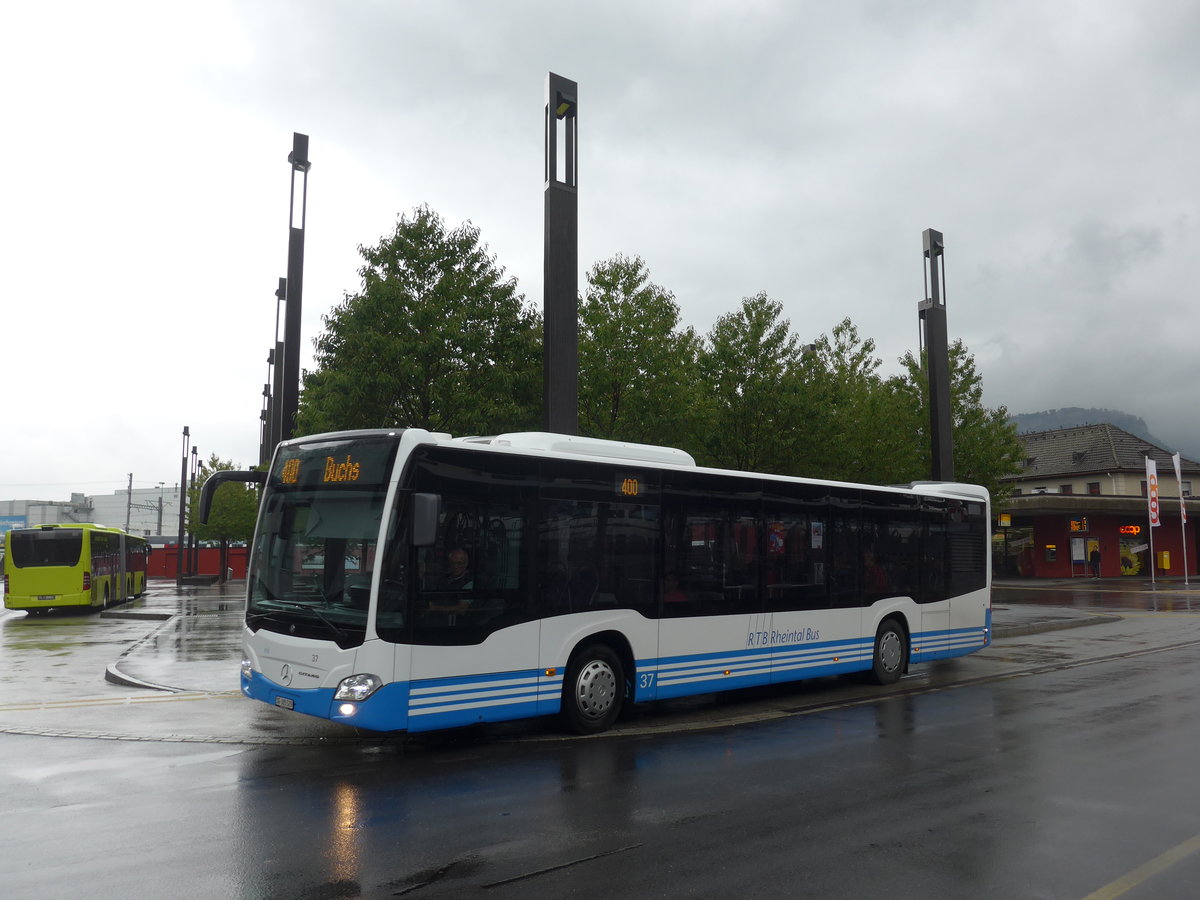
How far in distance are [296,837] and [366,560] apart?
260 centimetres

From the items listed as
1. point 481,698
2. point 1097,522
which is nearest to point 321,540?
point 481,698

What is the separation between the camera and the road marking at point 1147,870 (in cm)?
501

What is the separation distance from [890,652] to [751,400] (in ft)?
35.3

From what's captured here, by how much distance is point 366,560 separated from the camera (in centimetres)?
806

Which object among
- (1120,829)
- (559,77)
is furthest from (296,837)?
(559,77)

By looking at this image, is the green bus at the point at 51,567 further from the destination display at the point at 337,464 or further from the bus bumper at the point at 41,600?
the destination display at the point at 337,464

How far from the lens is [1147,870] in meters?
5.38

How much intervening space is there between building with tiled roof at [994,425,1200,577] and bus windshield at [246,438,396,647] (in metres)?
47.9

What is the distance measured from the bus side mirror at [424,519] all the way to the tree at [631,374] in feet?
44.2

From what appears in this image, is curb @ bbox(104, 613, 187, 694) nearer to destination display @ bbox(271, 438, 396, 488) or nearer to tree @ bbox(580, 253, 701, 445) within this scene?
destination display @ bbox(271, 438, 396, 488)

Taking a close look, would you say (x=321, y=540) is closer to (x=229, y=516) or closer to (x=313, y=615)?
(x=313, y=615)

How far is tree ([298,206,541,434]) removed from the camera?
18.9 m

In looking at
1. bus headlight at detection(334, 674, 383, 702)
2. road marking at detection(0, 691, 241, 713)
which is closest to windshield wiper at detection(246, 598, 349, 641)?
bus headlight at detection(334, 674, 383, 702)

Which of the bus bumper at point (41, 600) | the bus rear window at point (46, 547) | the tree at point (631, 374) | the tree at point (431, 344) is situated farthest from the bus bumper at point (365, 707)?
the bus rear window at point (46, 547)
